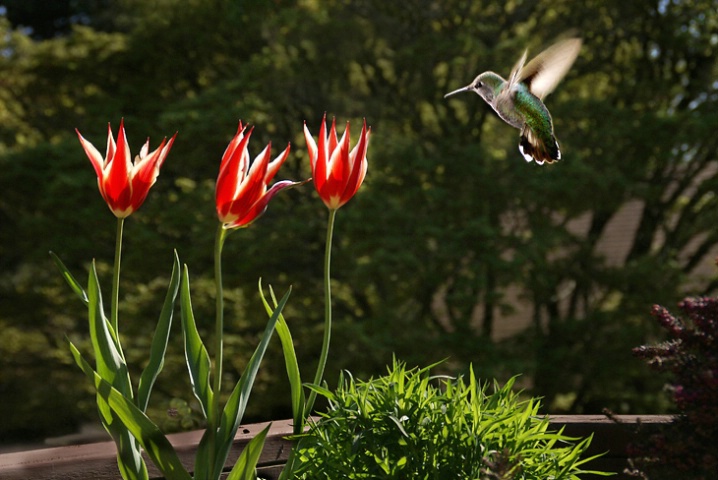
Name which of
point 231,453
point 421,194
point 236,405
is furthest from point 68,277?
point 421,194

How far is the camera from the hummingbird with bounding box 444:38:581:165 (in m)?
2.26

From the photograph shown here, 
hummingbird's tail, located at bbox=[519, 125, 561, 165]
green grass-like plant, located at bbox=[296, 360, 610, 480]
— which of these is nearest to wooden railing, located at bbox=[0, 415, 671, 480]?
green grass-like plant, located at bbox=[296, 360, 610, 480]

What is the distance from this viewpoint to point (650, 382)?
764cm

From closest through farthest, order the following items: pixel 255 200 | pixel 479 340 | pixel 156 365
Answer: pixel 255 200, pixel 156 365, pixel 479 340

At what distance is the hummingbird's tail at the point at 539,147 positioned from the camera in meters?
2.29

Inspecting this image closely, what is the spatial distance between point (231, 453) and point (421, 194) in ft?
16.9

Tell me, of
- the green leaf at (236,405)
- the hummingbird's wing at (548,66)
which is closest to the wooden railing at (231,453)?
the green leaf at (236,405)

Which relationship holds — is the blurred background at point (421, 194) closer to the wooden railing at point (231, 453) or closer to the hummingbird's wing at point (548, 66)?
the wooden railing at point (231, 453)

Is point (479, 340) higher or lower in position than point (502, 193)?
lower

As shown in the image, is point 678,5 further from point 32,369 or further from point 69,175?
point 32,369

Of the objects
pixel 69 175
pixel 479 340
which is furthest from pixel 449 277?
pixel 69 175

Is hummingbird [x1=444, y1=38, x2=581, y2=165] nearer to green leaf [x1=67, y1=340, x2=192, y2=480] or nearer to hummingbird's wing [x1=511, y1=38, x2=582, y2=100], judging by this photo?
hummingbird's wing [x1=511, y1=38, x2=582, y2=100]

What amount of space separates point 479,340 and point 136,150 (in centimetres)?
424

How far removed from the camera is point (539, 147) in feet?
7.63
